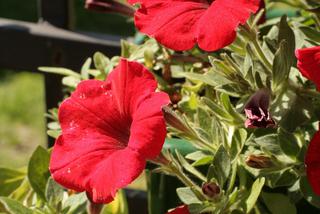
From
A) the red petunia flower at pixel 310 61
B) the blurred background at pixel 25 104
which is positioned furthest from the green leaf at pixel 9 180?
the blurred background at pixel 25 104

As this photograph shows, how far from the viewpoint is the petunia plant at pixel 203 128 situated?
0.75 metres

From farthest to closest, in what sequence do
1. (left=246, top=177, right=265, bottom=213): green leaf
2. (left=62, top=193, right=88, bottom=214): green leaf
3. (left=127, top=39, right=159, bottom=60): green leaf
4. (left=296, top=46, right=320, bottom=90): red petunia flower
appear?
1. (left=127, top=39, right=159, bottom=60): green leaf
2. (left=62, top=193, right=88, bottom=214): green leaf
3. (left=246, top=177, right=265, bottom=213): green leaf
4. (left=296, top=46, right=320, bottom=90): red petunia flower

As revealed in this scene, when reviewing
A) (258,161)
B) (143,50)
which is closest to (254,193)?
(258,161)

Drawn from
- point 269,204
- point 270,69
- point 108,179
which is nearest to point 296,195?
point 269,204

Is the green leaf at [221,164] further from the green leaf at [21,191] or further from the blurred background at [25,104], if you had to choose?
the blurred background at [25,104]

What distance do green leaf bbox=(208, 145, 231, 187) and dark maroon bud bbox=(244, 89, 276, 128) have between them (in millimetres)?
60

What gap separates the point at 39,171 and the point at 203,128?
0.81 ft

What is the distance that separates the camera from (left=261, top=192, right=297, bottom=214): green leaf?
0.89m

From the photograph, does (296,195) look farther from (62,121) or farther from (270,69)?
(62,121)

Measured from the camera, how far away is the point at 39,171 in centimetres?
102

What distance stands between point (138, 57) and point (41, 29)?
662mm

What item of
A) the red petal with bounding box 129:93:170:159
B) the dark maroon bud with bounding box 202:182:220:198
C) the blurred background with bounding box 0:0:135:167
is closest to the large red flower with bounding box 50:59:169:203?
the red petal with bounding box 129:93:170:159

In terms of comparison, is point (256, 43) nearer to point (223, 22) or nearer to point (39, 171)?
point (223, 22)

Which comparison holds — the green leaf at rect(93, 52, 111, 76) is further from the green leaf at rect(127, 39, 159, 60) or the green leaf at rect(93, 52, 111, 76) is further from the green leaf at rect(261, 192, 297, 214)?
the green leaf at rect(261, 192, 297, 214)
